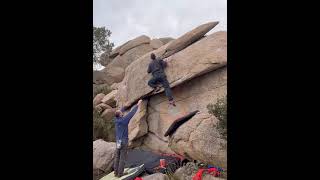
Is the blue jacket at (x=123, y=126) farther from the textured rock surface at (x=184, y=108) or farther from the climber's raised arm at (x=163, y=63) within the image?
the climber's raised arm at (x=163, y=63)

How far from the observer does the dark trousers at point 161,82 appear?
1692 centimetres

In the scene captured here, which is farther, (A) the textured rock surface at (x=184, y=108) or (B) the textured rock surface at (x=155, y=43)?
(B) the textured rock surface at (x=155, y=43)

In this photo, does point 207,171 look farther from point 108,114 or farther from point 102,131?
point 108,114

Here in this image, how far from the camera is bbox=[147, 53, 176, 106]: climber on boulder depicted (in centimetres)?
1695

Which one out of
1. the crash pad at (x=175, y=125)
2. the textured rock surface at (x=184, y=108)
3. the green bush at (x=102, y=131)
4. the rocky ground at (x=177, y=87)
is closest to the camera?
the textured rock surface at (x=184, y=108)

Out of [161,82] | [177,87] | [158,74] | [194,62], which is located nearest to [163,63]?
[158,74]

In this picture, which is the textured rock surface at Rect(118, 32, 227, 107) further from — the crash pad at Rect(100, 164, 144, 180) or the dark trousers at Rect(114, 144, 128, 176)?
the dark trousers at Rect(114, 144, 128, 176)

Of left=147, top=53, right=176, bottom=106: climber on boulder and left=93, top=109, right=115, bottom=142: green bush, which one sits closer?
left=147, top=53, right=176, bottom=106: climber on boulder

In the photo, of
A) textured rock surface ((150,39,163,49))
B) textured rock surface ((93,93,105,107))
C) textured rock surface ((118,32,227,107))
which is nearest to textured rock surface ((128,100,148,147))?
textured rock surface ((118,32,227,107))

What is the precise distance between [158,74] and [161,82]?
39cm

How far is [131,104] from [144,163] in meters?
5.75

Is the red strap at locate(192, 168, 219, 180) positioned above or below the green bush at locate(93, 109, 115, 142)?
below

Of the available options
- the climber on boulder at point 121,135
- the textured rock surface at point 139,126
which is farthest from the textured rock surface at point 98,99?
the climber on boulder at point 121,135
